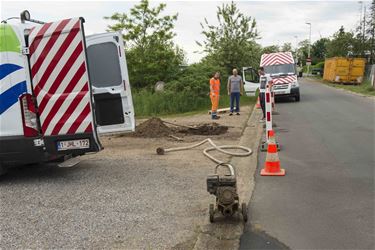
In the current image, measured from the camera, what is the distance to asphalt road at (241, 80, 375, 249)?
15.3 ft

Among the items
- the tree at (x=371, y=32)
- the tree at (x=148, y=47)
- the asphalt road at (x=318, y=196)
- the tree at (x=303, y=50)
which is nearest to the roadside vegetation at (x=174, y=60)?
the tree at (x=148, y=47)

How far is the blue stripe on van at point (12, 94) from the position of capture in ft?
23.0

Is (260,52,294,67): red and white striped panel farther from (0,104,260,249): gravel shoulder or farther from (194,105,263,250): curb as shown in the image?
(0,104,260,249): gravel shoulder

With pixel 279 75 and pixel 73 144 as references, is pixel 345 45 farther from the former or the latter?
pixel 73 144

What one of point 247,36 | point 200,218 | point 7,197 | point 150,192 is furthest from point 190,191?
point 247,36

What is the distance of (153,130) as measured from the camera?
1270 centimetres

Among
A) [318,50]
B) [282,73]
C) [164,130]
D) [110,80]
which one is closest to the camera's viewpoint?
[110,80]

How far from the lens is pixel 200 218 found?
528 cm

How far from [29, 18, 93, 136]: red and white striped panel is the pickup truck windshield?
740 inches

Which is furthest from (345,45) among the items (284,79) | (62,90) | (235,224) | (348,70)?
(235,224)

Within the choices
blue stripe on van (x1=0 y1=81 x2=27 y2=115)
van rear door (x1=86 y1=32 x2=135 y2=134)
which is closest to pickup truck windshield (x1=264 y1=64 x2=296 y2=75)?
van rear door (x1=86 y1=32 x2=135 y2=134)

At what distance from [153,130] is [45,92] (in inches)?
230

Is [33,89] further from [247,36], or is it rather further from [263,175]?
[247,36]

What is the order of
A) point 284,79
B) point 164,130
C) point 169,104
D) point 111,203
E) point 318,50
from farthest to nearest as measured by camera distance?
point 318,50 → point 284,79 → point 169,104 → point 164,130 → point 111,203
